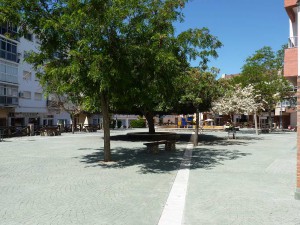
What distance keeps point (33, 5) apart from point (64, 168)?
5680mm

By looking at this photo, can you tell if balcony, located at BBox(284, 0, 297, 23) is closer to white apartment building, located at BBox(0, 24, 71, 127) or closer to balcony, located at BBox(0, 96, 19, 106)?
white apartment building, located at BBox(0, 24, 71, 127)

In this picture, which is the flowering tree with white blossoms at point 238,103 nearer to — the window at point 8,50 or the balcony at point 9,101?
the balcony at point 9,101

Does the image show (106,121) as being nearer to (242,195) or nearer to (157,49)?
(157,49)

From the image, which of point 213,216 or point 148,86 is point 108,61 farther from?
point 213,216

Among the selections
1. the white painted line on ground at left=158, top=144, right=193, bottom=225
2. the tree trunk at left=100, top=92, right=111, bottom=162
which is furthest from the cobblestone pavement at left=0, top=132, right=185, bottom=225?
the tree trunk at left=100, top=92, right=111, bottom=162

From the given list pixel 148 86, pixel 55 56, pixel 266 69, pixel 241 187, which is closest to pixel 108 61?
pixel 148 86

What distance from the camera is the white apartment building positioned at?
3462cm

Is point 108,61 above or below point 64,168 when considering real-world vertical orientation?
above

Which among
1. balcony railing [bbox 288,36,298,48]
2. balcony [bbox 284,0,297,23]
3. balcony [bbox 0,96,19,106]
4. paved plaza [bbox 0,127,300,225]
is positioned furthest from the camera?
balcony [bbox 0,96,19,106]

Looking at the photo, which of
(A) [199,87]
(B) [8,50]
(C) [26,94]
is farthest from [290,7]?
(C) [26,94]

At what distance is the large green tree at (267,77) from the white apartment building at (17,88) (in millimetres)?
25022

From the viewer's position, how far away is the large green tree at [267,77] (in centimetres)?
3966

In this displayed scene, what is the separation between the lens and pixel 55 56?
40.7 ft

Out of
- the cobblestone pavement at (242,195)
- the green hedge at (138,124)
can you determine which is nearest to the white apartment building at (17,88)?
the green hedge at (138,124)
